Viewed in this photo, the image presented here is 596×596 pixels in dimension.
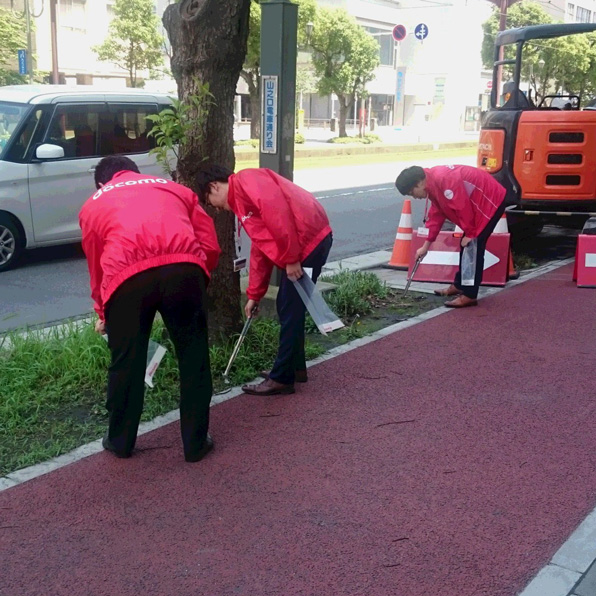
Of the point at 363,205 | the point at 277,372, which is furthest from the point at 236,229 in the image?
the point at 363,205

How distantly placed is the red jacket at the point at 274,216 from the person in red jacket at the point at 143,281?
563 millimetres

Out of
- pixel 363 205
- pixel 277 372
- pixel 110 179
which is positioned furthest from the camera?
pixel 363 205

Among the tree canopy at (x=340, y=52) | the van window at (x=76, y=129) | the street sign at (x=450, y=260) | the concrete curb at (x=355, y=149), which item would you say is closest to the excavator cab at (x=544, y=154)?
the street sign at (x=450, y=260)

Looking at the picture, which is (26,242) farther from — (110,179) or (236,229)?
(110,179)

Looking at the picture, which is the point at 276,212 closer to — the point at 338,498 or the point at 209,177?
the point at 209,177

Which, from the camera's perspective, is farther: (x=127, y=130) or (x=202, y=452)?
(x=127, y=130)

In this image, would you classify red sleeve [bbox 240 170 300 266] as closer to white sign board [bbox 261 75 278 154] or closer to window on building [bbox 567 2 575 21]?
white sign board [bbox 261 75 278 154]

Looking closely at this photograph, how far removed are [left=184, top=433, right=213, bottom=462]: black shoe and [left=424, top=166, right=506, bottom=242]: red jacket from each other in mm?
3696

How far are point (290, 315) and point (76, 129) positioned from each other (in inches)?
211

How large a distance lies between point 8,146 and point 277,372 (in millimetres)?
5232

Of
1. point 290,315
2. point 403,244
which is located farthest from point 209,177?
point 403,244

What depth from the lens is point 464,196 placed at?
284 inches

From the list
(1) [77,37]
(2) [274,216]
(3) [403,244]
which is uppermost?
(1) [77,37]

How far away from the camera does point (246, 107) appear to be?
1881 inches
